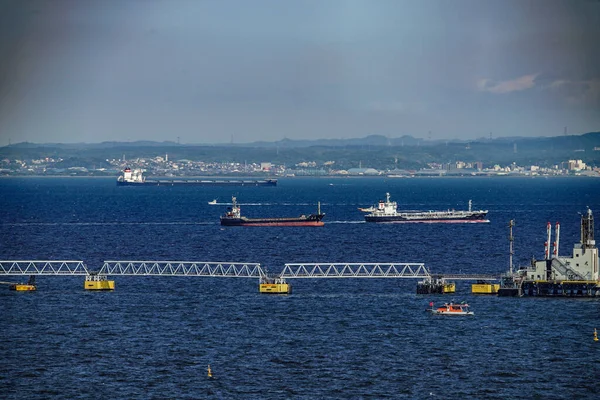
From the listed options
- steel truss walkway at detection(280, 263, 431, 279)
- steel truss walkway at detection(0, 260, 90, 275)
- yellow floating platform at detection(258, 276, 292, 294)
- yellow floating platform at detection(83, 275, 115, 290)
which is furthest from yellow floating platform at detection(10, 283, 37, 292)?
steel truss walkway at detection(280, 263, 431, 279)

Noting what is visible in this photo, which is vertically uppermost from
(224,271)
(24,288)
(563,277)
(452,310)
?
(563,277)

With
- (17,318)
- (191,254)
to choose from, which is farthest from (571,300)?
(191,254)

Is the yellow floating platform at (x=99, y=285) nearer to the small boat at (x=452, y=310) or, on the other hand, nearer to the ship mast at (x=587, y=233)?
the small boat at (x=452, y=310)

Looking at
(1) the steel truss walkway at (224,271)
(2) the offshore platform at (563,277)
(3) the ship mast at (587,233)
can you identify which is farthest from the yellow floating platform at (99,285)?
(3) the ship mast at (587,233)

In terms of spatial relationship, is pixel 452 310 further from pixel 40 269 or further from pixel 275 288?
pixel 40 269

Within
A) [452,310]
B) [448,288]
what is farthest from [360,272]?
[452,310]

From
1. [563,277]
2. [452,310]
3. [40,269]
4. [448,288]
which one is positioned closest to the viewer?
[452,310]

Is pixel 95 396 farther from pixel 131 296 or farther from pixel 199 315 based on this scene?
pixel 131 296

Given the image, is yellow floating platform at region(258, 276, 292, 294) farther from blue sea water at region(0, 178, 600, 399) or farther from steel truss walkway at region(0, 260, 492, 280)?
steel truss walkway at region(0, 260, 492, 280)
